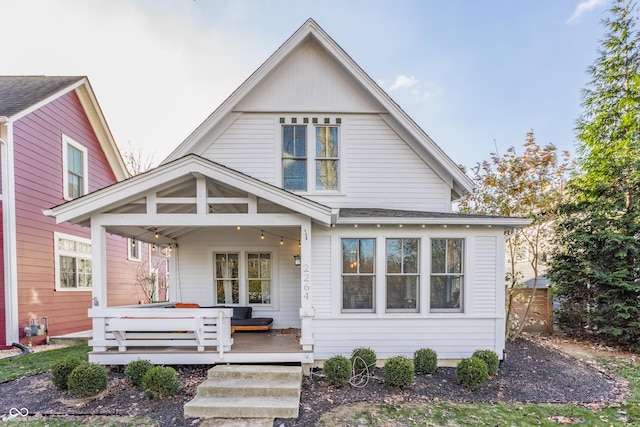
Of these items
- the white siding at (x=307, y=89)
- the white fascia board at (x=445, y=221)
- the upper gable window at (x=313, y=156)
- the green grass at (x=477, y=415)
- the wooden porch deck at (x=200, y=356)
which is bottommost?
the green grass at (x=477, y=415)

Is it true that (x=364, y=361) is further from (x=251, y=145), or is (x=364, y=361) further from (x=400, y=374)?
(x=251, y=145)

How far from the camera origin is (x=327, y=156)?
7281mm

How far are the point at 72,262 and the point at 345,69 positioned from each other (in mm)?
9906

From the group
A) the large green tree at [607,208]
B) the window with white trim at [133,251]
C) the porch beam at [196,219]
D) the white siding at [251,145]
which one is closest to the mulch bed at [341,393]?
the porch beam at [196,219]

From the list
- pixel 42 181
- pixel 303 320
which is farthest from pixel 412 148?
pixel 42 181

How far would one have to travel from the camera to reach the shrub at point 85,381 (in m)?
4.37

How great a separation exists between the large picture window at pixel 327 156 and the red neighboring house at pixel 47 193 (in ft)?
24.5

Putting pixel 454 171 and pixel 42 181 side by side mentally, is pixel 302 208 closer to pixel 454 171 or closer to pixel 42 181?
pixel 454 171

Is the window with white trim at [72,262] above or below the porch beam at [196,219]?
below

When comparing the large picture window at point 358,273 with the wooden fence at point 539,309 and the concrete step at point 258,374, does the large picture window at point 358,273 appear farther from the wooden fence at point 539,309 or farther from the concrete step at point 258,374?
the wooden fence at point 539,309

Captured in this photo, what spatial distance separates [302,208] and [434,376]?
12.7 ft

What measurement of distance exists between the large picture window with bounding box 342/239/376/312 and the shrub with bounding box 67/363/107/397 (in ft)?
13.6

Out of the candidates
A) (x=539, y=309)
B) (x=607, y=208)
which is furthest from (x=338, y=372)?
(x=607, y=208)

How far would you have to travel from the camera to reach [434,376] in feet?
18.1
